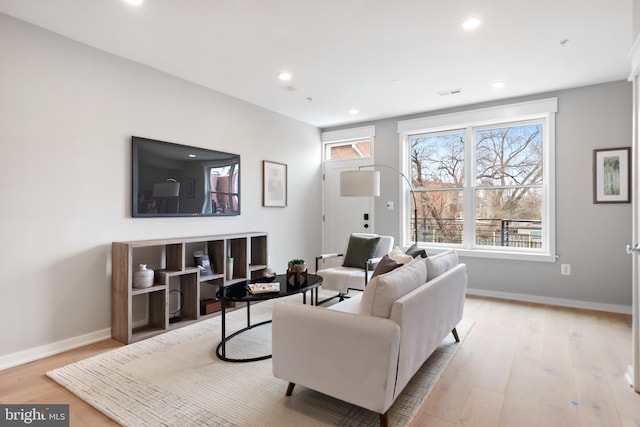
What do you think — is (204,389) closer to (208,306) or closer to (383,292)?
(383,292)

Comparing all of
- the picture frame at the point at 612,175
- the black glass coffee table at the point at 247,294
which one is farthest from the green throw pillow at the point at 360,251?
the picture frame at the point at 612,175

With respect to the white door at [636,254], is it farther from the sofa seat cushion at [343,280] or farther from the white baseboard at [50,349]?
the white baseboard at [50,349]

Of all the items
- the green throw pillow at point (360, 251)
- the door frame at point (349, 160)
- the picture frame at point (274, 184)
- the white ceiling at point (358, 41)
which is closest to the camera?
the white ceiling at point (358, 41)

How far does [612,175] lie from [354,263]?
3.09m

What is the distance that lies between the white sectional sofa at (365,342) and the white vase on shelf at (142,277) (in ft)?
5.44

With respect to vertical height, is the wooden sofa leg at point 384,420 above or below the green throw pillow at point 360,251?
below

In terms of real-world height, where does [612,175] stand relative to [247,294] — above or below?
above

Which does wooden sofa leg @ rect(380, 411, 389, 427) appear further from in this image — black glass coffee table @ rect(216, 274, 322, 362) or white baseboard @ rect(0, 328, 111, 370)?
white baseboard @ rect(0, 328, 111, 370)

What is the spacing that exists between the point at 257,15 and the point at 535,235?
412 cm

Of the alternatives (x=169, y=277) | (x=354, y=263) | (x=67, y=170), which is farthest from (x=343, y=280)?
(x=67, y=170)

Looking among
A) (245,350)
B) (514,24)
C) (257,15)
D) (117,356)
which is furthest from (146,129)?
(514,24)

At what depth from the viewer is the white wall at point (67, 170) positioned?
2525mm

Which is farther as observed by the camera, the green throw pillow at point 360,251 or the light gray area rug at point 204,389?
the green throw pillow at point 360,251

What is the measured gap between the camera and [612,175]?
12.5ft
